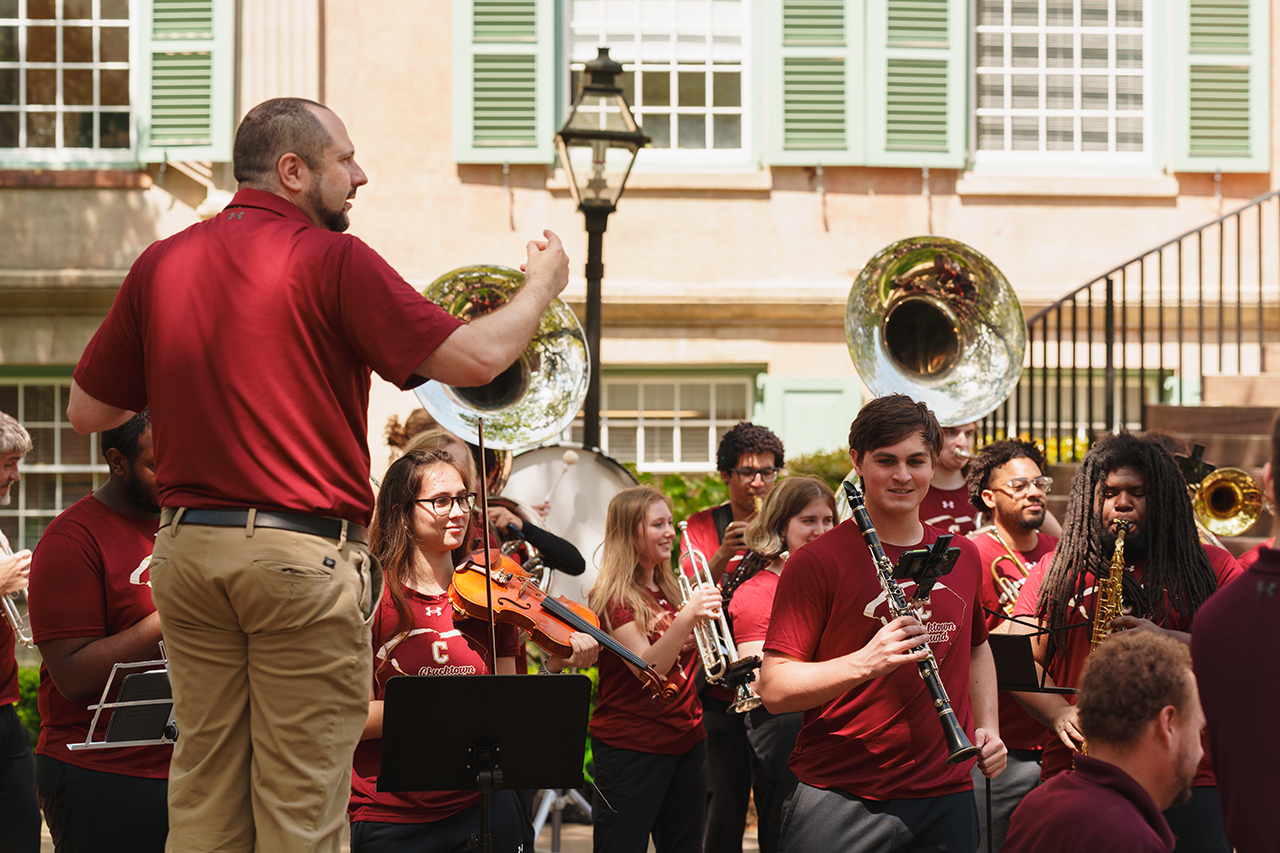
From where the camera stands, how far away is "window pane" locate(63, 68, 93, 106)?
409 inches

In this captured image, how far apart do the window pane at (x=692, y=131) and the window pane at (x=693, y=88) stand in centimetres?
12

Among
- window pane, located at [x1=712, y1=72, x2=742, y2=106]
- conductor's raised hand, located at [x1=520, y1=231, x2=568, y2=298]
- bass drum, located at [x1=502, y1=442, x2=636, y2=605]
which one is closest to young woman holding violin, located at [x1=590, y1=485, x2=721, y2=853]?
bass drum, located at [x1=502, y1=442, x2=636, y2=605]

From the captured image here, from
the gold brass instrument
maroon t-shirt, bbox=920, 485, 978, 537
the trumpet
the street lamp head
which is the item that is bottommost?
the trumpet

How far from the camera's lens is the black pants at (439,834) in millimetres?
3633

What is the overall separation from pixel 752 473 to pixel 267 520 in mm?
3540

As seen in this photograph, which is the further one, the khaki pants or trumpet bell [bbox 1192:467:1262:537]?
trumpet bell [bbox 1192:467:1262:537]

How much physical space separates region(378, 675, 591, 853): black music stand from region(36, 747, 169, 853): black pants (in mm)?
629

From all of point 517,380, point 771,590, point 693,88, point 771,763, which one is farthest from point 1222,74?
point 771,763

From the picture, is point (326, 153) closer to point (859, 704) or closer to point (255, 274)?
point (255, 274)

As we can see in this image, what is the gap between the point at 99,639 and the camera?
132 inches

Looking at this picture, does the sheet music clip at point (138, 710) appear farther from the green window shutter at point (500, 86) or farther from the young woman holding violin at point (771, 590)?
the green window shutter at point (500, 86)

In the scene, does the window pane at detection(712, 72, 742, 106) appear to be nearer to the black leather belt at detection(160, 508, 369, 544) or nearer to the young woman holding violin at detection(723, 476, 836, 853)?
the young woman holding violin at detection(723, 476, 836, 853)

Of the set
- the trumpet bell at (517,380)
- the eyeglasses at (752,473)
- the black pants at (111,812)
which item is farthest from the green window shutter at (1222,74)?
the black pants at (111,812)

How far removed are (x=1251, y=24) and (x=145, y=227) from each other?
29.6ft
